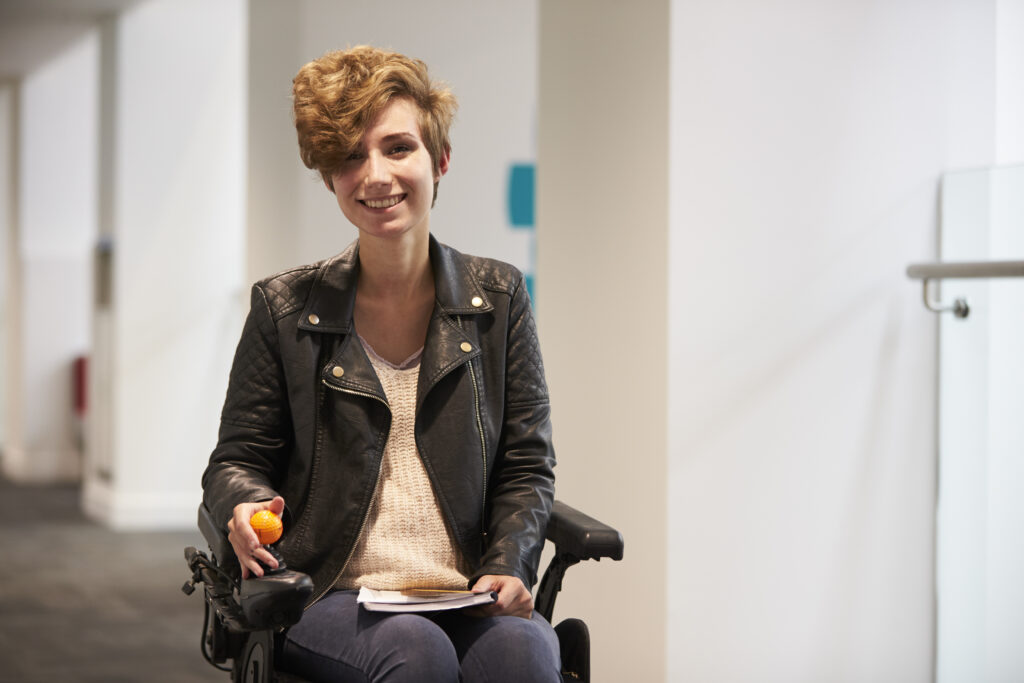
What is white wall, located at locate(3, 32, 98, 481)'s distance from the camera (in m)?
9.66

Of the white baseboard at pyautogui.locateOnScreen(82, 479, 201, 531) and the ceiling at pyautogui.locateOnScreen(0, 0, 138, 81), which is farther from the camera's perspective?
the ceiling at pyautogui.locateOnScreen(0, 0, 138, 81)

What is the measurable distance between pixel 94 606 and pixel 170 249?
263 centimetres

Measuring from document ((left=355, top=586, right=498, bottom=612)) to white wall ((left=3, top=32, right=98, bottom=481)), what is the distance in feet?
28.2

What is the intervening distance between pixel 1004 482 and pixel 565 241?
123 cm

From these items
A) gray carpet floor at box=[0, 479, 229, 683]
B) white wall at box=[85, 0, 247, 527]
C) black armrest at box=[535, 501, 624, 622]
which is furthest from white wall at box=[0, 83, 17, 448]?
black armrest at box=[535, 501, 624, 622]

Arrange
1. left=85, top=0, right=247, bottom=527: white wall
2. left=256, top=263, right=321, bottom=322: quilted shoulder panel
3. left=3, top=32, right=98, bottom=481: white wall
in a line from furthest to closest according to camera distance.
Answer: left=3, top=32, right=98, bottom=481: white wall
left=85, top=0, right=247, bottom=527: white wall
left=256, top=263, right=321, bottom=322: quilted shoulder panel

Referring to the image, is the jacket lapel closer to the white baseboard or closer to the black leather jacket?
the black leather jacket

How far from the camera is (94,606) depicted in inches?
197

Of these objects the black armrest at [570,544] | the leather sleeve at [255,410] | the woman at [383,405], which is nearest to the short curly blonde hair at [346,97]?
the woman at [383,405]

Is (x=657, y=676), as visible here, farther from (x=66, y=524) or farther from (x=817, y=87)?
(x=66, y=524)

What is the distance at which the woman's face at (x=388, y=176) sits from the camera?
75.7 inches

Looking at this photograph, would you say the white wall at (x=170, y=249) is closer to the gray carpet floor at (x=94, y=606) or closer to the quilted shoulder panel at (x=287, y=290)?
the gray carpet floor at (x=94, y=606)

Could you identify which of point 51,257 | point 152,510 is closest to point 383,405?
point 152,510

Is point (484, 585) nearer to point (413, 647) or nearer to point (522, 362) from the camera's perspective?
point (413, 647)
